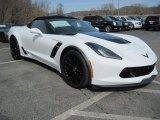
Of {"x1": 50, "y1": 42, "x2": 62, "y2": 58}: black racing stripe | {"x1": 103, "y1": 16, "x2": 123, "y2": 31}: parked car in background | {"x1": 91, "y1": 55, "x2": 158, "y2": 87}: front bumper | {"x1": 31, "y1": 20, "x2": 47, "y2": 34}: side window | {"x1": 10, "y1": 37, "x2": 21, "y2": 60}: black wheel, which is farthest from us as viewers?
{"x1": 103, "y1": 16, "x2": 123, "y2": 31}: parked car in background

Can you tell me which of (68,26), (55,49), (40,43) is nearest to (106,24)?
(68,26)

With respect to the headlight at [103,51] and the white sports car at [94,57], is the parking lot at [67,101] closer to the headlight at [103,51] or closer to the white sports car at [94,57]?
the white sports car at [94,57]

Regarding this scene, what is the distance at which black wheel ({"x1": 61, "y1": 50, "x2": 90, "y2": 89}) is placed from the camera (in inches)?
203

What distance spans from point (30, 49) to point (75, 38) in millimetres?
2053

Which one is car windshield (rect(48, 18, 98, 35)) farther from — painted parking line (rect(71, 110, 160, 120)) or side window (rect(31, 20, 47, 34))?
painted parking line (rect(71, 110, 160, 120))

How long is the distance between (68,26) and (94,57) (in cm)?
184

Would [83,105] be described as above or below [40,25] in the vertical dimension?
below

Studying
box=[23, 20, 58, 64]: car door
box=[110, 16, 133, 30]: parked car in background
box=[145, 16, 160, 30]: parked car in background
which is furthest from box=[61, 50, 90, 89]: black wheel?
box=[145, 16, 160, 30]: parked car in background

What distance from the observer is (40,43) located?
666 cm

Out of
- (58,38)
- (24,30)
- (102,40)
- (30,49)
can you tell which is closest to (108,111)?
(102,40)

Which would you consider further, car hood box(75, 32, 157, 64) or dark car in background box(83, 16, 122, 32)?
dark car in background box(83, 16, 122, 32)

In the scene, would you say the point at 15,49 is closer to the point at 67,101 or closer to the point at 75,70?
the point at 75,70

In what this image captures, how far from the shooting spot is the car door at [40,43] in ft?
20.6

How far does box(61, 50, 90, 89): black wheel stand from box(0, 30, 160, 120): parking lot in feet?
0.45
